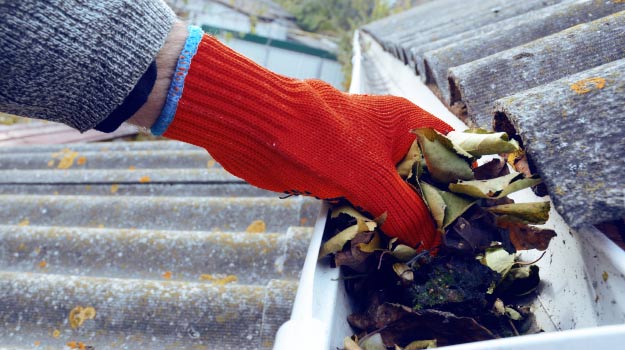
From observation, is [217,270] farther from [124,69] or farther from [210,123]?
[124,69]

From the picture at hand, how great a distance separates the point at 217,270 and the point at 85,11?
0.85 meters

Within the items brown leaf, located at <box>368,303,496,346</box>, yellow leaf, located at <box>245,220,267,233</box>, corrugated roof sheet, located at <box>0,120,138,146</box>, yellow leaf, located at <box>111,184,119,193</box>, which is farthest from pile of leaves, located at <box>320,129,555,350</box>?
corrugated roof sheet, located at <box>0,120,138,146</box>

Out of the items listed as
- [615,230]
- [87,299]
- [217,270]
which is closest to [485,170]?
[615,230]

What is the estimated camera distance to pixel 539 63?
989 millimetres

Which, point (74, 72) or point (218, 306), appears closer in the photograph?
point (74, 72)

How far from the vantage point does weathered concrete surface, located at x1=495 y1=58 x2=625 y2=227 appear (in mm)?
610

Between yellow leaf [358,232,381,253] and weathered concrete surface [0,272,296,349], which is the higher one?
yellow leaf [358,232,381,253]

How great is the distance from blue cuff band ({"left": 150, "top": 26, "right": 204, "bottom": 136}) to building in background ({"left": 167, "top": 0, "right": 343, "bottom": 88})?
5.78m

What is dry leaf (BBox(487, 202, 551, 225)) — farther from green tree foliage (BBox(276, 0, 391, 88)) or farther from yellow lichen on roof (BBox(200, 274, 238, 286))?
green tree foliage (BBox(276, 0, 391, 88))

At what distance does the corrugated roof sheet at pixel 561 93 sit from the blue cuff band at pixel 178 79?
20.5 inches

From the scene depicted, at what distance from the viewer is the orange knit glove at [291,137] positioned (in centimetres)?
80

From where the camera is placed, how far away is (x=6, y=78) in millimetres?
673

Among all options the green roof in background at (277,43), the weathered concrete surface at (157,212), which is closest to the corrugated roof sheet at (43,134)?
the weathered concrete surface at (157,212)

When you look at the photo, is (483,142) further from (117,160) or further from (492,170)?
(117,160)
